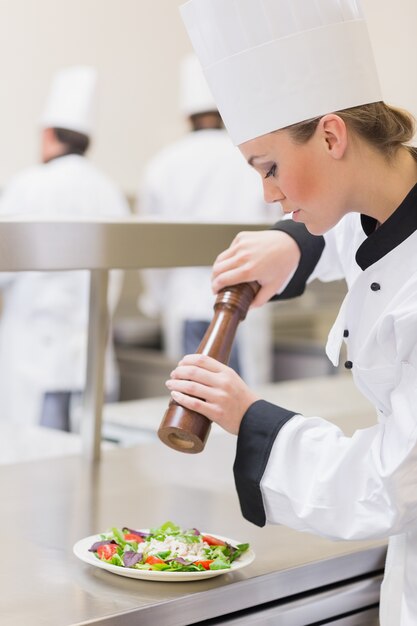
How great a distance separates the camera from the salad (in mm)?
1070

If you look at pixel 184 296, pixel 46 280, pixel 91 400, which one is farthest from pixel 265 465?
pixel 184 296

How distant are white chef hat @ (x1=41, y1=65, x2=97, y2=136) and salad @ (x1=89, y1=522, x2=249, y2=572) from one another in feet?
8.10

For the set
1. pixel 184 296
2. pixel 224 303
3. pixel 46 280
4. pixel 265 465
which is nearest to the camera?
pixel 265 465

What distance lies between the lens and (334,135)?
39.7 inches

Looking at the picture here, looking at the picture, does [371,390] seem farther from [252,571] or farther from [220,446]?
[220,446]

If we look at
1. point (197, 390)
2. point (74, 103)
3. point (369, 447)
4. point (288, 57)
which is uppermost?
point (288, 57)

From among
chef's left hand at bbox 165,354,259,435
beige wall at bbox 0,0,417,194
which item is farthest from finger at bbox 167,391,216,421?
beige wall at bbox 0,0,417,194

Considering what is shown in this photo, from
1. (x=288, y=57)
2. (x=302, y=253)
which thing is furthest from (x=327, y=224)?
(x=302, y=253)

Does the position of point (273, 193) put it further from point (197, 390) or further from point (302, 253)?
point (302, 253)

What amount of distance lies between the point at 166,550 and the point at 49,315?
232cm

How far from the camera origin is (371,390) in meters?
1.08

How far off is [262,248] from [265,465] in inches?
15.0

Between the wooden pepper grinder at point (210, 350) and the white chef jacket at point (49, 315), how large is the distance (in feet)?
6.85

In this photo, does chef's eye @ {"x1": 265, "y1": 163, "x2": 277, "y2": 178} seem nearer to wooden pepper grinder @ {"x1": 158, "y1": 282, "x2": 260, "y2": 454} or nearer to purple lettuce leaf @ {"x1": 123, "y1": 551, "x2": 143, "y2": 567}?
wooden pepper grinder @ {"x1": 158, "y1": 282, "x2": 260, "y2": 454}
